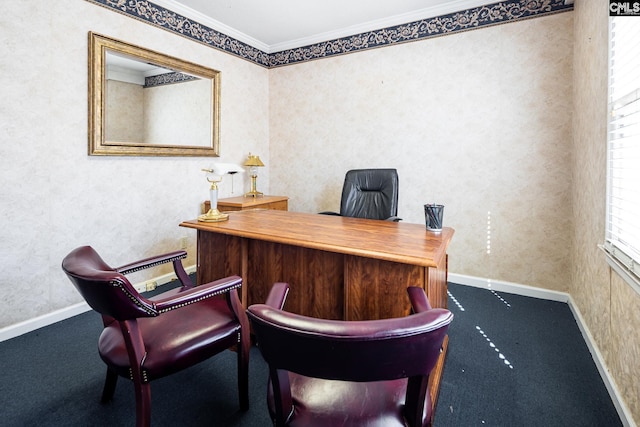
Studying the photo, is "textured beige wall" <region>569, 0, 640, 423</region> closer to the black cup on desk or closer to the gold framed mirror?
the black cup on desk

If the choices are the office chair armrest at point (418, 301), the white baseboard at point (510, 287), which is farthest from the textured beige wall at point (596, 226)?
the office chair armrest at point (418, 301)

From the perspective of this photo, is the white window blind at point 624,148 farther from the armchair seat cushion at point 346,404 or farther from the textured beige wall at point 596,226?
the armchair seat cushion at point 346,404

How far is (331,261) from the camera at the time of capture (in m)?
1.76

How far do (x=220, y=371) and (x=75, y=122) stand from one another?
2.16 metres

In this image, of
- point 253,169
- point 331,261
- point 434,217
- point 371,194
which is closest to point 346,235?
point 331,261

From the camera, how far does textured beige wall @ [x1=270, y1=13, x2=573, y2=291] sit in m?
2.77


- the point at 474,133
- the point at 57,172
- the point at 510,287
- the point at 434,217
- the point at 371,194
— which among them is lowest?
the point at 510,287

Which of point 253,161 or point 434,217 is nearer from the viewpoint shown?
point 434,217

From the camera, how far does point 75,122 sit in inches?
97.5

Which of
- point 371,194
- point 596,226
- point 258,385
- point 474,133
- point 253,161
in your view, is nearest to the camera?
point 258,385

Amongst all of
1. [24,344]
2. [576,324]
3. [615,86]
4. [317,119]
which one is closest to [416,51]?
[317,119]

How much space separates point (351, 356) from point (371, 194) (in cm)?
232

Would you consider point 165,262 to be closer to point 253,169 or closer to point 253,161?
point 253,161

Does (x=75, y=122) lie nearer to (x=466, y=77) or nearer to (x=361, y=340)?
(x=361, y=340)
